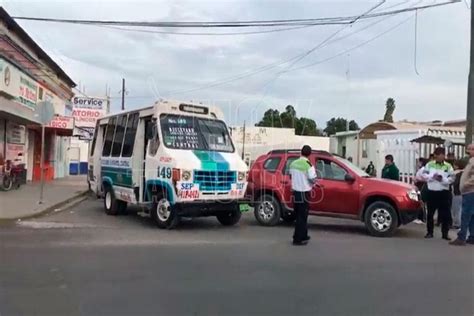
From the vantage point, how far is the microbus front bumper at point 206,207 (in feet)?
39.3

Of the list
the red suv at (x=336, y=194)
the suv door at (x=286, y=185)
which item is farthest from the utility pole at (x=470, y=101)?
the suv door at (x=286, y=185)

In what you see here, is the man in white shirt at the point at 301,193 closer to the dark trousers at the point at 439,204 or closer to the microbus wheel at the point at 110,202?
the dark trousers at the point at 439,204

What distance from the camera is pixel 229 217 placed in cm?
1335

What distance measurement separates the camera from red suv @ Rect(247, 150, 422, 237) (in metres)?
12.1

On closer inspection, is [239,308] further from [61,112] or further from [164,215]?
[61,112]

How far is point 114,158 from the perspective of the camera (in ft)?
49.1

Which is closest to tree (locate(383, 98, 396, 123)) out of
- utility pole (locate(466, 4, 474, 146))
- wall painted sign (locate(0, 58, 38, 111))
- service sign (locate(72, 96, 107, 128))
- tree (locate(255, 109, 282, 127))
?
tree (locate(255, 109, 282, 127))

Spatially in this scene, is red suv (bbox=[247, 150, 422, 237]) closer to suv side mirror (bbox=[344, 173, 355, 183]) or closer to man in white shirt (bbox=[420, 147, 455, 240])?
suv side mirror (bbox=[344, 173, 355, 183])

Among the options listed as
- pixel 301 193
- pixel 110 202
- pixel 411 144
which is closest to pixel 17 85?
pixel 110 202

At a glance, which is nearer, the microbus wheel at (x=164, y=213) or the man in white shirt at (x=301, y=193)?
the man in white shirt at (x=301, y=193)

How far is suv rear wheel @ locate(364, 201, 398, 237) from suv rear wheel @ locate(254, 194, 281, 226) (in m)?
2.17

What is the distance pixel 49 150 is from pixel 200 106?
1971cm

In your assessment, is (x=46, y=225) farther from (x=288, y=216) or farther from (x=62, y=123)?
(x=62, y=123)

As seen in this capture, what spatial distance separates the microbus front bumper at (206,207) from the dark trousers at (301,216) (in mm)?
2192
